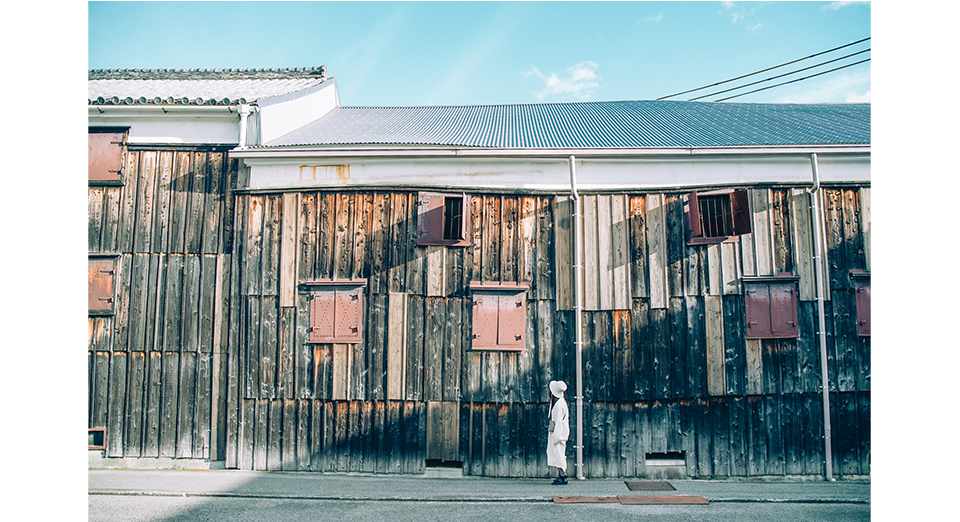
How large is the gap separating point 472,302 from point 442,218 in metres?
1.67

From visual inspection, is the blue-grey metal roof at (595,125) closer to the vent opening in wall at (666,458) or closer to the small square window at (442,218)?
the small square window at (442,218)

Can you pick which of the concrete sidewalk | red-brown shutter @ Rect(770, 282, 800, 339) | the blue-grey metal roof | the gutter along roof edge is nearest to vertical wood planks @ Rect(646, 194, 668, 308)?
the gutter along roof edge

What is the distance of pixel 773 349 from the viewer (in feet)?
27.7

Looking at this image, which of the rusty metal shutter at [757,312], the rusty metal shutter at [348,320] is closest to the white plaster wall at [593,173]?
the rusty metal shutter at [757,312]

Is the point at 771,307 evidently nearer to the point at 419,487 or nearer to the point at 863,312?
the point at 863,312

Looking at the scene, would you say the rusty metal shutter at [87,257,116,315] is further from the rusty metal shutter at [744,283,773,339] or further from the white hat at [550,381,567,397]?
the rusty metal shutter at [744,283,773,339]

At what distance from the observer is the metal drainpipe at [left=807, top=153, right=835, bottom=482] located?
8.27 m

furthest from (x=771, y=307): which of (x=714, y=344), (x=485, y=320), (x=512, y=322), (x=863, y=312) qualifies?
(x=485, y=320)

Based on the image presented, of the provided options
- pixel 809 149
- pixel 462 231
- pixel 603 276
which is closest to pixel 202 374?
pixel 462 231

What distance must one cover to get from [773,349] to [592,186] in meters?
4.51

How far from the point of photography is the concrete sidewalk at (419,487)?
715cm

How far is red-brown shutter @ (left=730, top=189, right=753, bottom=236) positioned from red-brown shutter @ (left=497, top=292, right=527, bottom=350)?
4.17 meters

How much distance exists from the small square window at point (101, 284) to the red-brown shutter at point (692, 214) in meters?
10.9

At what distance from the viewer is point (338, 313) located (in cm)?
842
